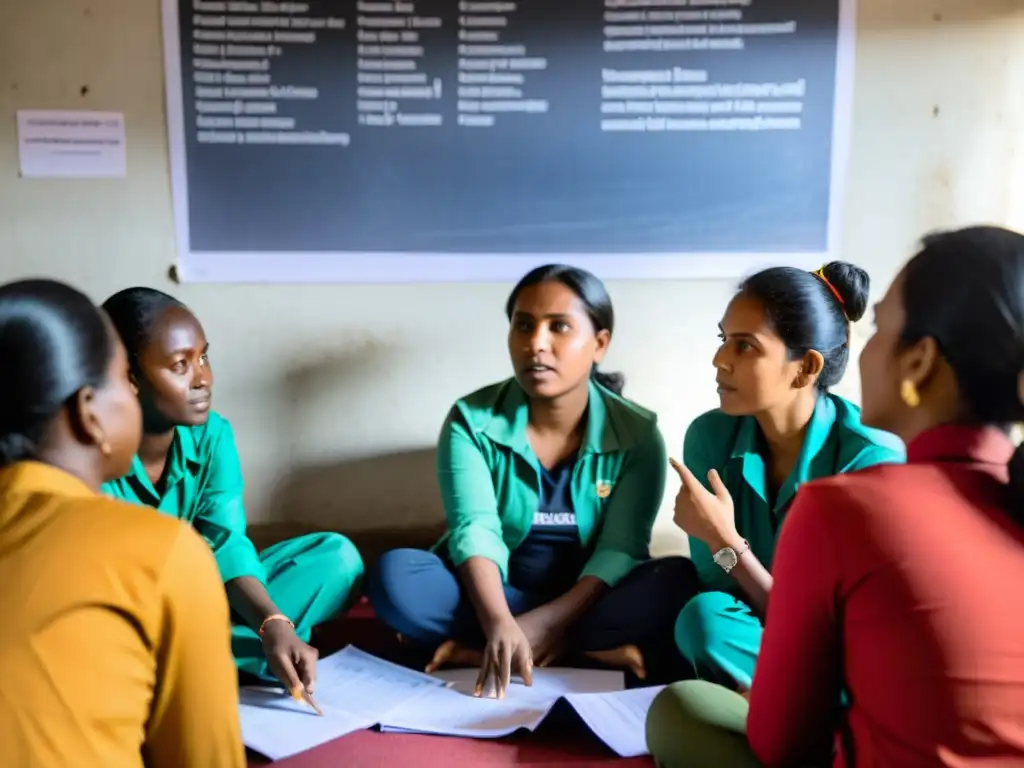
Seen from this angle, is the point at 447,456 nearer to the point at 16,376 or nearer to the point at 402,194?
the point at 402,194

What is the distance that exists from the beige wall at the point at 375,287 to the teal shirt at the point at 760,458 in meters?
0.48

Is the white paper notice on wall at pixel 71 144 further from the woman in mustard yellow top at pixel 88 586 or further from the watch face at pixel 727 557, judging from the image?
the watch face at pixel 727 557

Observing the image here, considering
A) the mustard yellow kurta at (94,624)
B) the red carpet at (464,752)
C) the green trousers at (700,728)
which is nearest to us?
the mustard yellow kurta at (94,624)

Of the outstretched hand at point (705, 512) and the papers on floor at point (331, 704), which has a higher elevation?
the outstretched hand at point (705, 512)

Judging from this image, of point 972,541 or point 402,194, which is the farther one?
point 402,194

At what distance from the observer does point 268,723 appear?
56.8 inches

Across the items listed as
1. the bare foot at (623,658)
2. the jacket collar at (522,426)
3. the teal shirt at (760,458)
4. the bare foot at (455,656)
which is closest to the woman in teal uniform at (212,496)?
the bare foot at (455,656)

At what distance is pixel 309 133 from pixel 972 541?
168 centimetres

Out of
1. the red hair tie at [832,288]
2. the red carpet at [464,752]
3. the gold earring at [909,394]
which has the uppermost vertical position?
the red hair tie at [832,288]

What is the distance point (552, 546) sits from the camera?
1864 millimetres

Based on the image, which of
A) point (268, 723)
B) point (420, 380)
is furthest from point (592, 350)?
point (268, 723)

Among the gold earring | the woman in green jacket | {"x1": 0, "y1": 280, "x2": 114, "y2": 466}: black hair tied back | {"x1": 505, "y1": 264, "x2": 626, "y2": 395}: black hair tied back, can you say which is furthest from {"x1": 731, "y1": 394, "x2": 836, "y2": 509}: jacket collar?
{"x1": 0, "y1": 280, "x2": 114, "y2": 466}: black hair tied back

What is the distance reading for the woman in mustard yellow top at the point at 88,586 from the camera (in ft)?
2.34

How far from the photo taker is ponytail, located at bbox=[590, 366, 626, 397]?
2000 mm
